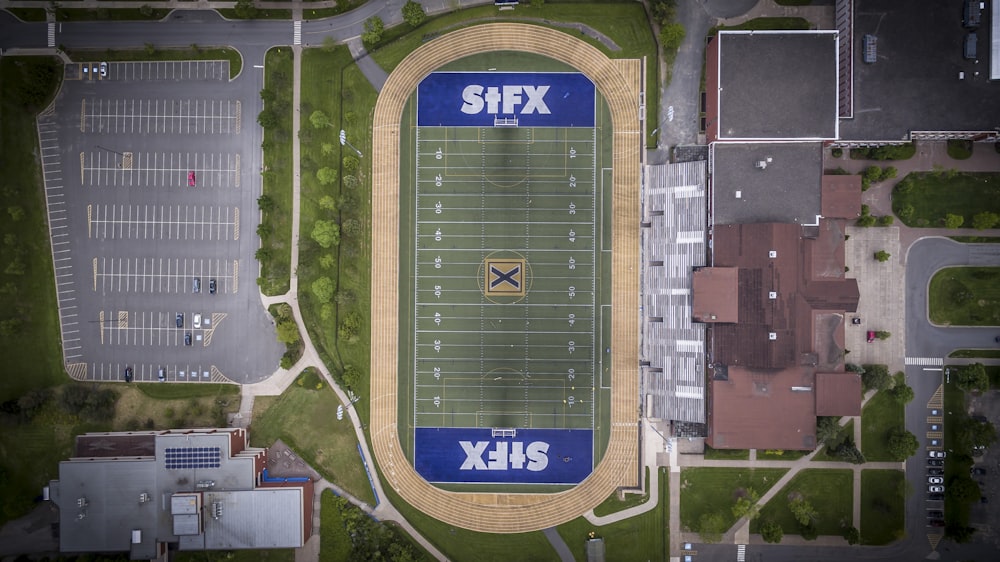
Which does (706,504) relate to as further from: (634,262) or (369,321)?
(369,321)

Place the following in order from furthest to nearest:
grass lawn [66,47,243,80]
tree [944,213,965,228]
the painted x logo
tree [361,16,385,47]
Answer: grass lawn [66,47,243,80] → the painted x logo → tree [361,16,385,47] → tree [944,213,965,228]

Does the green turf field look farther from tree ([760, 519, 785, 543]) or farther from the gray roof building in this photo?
tree ([760, 519, 785, 543])

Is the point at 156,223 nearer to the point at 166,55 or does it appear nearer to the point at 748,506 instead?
the point at 166,55

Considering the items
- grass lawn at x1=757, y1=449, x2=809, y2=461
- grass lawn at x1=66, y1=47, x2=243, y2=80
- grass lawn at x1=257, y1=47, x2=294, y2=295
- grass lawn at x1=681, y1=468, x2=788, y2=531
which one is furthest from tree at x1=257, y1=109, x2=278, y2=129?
grass lawn at x1=757, y1=449, x2=809, y2=461

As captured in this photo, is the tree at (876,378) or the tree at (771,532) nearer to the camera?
the tree at (771,532)

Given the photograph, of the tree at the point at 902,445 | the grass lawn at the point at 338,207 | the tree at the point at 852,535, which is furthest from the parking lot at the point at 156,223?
the tree at the point at 902,445

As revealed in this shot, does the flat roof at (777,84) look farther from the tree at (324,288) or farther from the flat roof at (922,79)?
the tree at (324,288)
